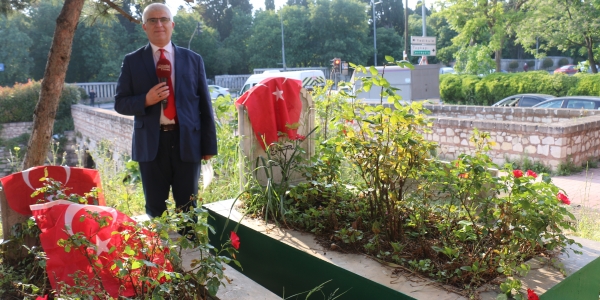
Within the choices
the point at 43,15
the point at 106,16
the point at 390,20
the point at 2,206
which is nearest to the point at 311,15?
the point at 390,20

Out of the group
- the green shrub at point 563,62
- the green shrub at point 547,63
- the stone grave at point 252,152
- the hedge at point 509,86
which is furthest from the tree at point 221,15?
the stone grave at point 252,152

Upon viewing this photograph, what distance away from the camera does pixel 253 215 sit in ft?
12.6

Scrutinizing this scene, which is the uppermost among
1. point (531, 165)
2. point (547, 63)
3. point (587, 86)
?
point (547, 63)

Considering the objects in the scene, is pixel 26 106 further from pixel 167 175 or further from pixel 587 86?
pixel 167 175

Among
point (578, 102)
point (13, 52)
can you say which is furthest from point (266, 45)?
point (578, 102)

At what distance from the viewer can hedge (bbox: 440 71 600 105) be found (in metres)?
19.8

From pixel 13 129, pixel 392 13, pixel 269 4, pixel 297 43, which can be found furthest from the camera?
pixel 392 13

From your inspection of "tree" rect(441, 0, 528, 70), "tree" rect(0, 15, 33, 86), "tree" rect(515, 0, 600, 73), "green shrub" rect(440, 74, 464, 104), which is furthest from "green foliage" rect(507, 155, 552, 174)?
"tree" rect(0, 15, 33, 86)

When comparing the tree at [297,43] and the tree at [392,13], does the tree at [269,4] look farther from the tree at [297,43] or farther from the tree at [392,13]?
the tree at [392,13]

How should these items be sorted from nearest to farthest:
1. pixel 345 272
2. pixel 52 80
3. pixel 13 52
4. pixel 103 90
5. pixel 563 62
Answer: pixel 345 272, pixel 52 80, pixel 103 90, pixel 13 52, pixel 563 62

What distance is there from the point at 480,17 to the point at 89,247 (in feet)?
83.1

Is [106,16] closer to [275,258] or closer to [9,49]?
[275,258]

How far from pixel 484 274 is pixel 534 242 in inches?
11.3

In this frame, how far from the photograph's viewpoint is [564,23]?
80.3 ft
